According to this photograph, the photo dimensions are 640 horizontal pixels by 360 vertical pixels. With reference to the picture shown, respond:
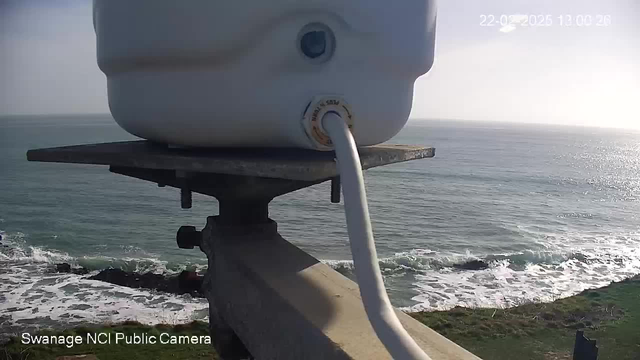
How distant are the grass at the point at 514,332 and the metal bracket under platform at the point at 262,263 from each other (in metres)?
9.07

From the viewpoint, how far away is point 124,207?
3133 centimetres

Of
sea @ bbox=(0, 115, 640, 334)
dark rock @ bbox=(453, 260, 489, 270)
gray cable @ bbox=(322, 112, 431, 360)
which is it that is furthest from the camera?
dark rock @ bbox=(453, 260, 489, 270)

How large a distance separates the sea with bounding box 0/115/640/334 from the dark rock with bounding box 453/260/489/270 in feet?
1.01

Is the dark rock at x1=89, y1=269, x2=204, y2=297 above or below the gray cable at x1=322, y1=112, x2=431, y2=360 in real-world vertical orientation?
below

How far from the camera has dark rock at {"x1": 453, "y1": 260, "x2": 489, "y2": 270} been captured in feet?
68.1

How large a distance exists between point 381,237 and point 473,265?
205 inches

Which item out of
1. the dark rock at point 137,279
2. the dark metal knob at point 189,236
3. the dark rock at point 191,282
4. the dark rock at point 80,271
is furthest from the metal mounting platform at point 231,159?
the dark rock at point 80,271

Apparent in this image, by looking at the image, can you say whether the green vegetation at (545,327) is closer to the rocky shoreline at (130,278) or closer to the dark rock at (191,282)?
the rocky shoreline at (130,278)

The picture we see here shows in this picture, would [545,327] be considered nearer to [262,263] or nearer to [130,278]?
[262,263]

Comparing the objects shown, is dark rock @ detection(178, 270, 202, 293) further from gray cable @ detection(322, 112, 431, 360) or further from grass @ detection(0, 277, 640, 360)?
grass @ detection(0, 277, 640, 360)

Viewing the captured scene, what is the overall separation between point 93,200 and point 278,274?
32450mm

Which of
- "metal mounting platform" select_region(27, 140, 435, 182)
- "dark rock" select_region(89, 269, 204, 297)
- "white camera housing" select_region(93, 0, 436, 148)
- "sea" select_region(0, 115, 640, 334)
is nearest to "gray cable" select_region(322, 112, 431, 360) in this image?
"metal mounting platform" select_region(27, 140, 435, 182)

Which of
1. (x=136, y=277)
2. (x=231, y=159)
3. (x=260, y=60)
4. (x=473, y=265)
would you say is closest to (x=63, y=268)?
(x=136, y=277)

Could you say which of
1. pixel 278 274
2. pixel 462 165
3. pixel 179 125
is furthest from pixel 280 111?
pixel 462 165
